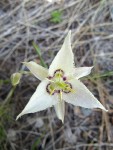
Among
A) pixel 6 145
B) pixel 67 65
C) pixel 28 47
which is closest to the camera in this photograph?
pixel 67 65

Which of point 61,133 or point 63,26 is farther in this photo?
point 63,26

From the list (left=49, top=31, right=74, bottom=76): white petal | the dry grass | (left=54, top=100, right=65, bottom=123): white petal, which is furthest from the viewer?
the dry grass

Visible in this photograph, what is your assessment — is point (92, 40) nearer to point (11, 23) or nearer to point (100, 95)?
point (100, 95)

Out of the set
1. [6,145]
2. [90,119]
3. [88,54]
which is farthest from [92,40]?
[6,145]

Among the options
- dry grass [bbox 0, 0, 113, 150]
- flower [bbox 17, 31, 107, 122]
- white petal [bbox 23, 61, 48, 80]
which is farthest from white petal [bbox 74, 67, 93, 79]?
dry grass [bbox 0, 0, 113, 150]

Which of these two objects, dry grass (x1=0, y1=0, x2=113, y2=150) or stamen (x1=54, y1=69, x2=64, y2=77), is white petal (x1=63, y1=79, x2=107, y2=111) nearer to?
stamen (x1=54, y1=69, x2=64, y2=77)

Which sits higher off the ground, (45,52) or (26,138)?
(45,52)

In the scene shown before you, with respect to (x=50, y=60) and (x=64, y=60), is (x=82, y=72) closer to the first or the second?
(x=64, y=60)

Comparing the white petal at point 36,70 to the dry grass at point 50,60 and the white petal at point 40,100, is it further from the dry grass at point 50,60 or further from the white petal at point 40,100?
the dry grass at point 50,60
